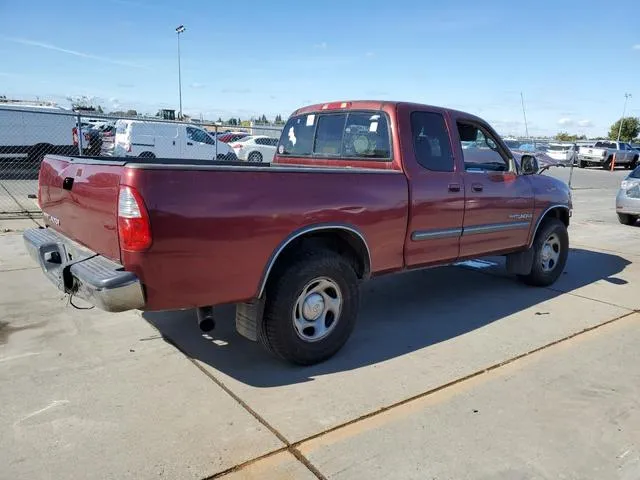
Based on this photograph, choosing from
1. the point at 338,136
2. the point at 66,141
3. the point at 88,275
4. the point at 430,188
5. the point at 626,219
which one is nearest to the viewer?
the point at 88,275

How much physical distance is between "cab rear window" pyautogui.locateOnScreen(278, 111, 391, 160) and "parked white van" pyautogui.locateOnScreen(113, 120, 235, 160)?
1123 cm

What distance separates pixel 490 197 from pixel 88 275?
3699 mm

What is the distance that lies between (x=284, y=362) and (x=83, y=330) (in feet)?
5.76

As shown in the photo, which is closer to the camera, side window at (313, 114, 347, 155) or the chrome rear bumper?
the chrome rear bumper

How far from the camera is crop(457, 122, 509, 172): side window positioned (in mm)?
5121

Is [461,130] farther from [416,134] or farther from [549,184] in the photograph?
[549,184]

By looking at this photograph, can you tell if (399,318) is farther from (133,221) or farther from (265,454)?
(133,221)

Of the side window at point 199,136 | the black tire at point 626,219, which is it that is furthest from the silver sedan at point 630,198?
the side window at point 199,136

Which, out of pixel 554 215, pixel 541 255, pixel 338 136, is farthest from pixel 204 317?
pixel 554 215

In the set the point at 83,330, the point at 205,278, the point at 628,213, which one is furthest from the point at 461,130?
the point at 628,213

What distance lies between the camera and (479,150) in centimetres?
540

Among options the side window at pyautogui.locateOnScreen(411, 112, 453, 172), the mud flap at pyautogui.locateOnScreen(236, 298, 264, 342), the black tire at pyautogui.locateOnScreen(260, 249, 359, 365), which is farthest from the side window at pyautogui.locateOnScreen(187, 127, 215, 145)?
the mud flap at pyautogui.locateOnScreen(236, 298, 264, 342)

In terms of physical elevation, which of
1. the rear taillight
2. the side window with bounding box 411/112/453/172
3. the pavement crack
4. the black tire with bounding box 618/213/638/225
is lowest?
the pavement crack

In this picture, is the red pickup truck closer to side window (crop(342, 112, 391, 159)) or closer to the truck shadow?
side window (crop(342, 112, 391, 159))
